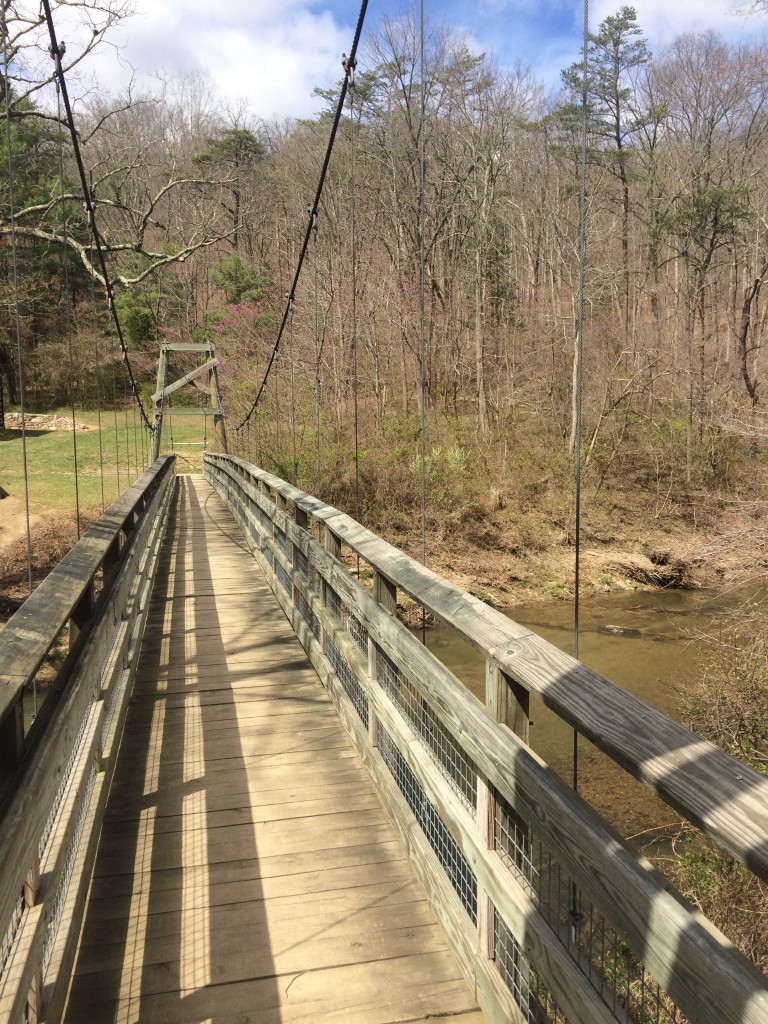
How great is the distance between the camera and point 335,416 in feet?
53.9

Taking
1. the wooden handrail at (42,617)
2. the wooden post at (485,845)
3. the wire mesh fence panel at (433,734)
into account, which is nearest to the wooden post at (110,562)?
the wooden handrail at (42,617)

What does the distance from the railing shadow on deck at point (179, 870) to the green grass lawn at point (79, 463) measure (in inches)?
370

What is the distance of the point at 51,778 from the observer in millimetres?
1604

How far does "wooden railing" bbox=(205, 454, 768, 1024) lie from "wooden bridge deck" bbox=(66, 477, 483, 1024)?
13 cm

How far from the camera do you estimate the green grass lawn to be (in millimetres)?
17641

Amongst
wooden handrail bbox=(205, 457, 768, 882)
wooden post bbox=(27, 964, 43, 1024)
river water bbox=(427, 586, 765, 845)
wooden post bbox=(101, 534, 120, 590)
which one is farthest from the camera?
river water bbox=(427, 586, 765, 845)

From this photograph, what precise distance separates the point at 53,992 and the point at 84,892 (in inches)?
17.9

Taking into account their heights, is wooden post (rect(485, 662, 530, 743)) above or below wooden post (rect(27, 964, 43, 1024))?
Result: above

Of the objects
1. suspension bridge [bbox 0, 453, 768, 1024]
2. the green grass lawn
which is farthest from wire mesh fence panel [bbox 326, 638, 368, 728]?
the green grass lawn

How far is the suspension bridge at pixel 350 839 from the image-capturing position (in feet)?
3.83

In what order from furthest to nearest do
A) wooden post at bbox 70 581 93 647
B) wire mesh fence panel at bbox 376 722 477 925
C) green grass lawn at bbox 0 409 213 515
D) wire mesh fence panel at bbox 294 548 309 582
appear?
green grass lawn at bbox 0 409 213 515 → wire mesh fence panel at bbox 294 548 309 582 → wooden post at bbox 70 581 93 647 → wire mesh fence panel at bbox 376 722 477 925

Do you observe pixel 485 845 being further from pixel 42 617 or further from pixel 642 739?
pixel 42 617

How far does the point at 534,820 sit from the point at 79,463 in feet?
72.7

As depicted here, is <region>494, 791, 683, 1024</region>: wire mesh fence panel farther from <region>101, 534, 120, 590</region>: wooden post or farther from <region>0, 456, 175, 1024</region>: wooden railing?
<region>101, 534, 120, 590</region>: wooden post
